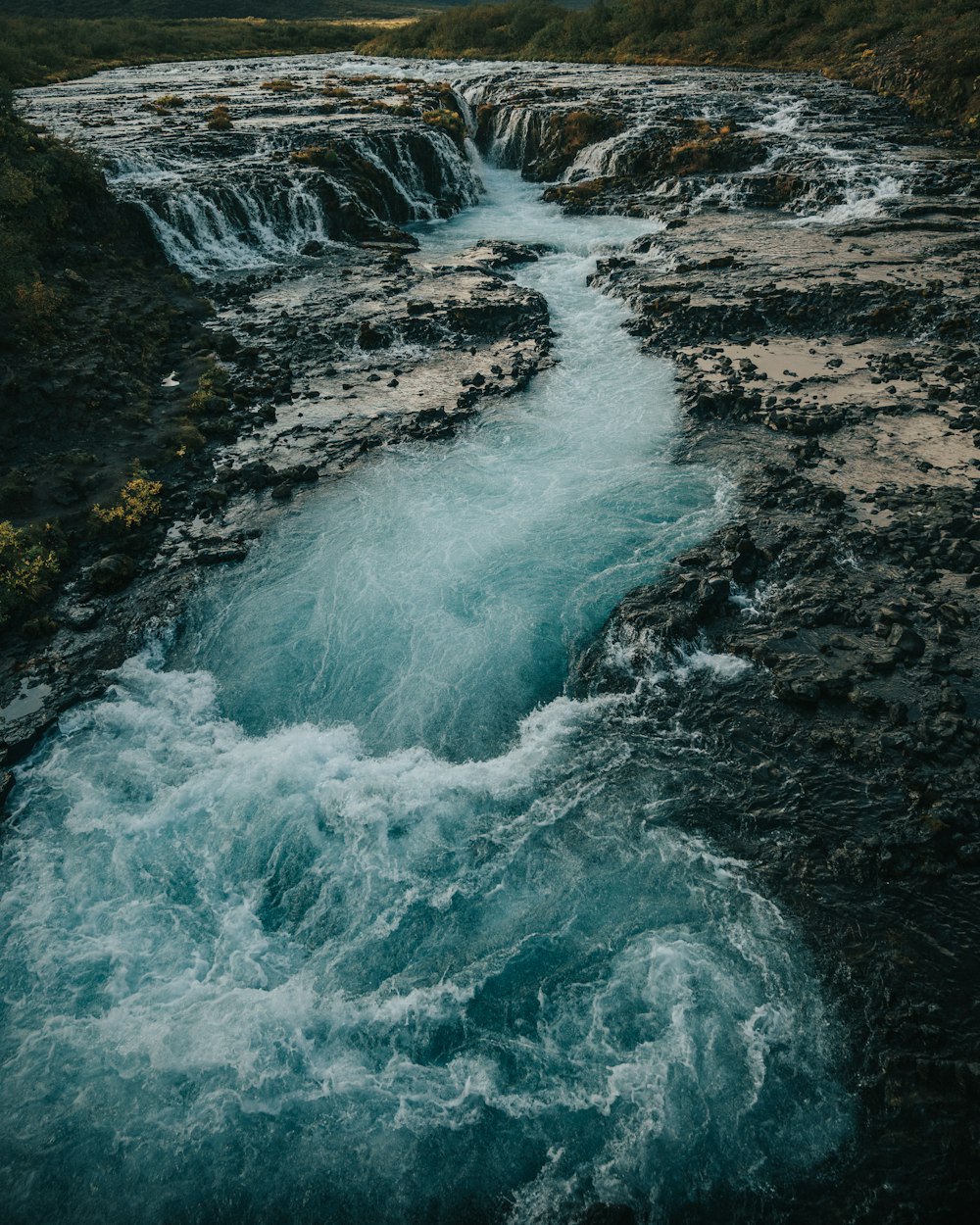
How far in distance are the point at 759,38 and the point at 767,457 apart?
250 ft

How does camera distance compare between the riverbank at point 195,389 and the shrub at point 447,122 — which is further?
the shrub at point 447,122

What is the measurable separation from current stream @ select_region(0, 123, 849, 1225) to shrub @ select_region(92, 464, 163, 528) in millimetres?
3658

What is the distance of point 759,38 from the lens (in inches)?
2781

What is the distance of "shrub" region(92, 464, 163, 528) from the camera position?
18739 mm

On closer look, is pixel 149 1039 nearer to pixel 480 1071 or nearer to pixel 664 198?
pixel 480 1071

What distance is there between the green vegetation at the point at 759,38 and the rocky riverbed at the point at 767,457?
412 centimetres

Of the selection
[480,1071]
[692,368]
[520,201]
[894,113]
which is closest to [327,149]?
[520,201]

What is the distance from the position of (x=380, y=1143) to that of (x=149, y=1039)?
11.8 feet

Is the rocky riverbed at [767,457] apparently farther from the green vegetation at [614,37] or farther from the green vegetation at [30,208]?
the green vegetation at [614,37]

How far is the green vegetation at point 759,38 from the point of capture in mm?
48031

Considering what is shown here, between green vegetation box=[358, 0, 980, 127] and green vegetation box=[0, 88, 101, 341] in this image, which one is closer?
green vegetation box=[0, 88, 101, 341]

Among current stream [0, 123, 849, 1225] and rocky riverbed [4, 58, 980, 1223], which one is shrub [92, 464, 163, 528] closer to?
rocky riverbed [4, 58, 980, 1223]

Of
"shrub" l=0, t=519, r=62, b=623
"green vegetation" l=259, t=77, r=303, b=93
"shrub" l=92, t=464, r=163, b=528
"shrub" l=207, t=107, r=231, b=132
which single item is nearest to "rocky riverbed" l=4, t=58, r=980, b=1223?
"shrub" l=92, t=464, r=163, b=528

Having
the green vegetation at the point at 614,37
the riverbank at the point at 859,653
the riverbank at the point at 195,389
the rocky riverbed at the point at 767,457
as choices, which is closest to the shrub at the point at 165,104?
the rocky riverbed at the point at 767,457
